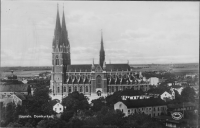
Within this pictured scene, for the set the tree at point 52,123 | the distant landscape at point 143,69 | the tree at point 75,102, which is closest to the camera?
the tree at point 52,123

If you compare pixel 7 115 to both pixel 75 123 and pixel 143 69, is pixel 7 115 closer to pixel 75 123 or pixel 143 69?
pixel 75 123

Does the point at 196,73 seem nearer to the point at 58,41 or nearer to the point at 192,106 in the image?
the point at 192,106

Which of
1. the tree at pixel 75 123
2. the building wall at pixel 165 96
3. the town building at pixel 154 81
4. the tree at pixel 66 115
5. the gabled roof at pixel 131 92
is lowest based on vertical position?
the tree at pixel 75 123

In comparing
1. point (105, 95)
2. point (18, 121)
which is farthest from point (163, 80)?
point (18, 121)

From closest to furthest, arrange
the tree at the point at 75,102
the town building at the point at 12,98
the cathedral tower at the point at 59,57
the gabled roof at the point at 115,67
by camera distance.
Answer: the town building at the point at 12,98 → the cathedral tower at the point at 59,57 → the tree at the point at 75,102 → the gabled roof at the point at 115,67

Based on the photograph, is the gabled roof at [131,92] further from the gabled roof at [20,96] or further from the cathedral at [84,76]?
the gabled roof at [20,96]

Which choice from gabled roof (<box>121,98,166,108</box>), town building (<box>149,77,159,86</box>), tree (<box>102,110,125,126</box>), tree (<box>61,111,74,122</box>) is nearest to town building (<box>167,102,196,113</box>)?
gabled roof (<box>121,98,166,108</box>)

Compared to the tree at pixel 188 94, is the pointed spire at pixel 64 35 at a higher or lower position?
higher

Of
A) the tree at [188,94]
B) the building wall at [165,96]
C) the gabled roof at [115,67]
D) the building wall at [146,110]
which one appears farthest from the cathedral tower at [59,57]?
the tree at [188,94]

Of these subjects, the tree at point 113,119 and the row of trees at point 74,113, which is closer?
the row of trees at point 74,113
